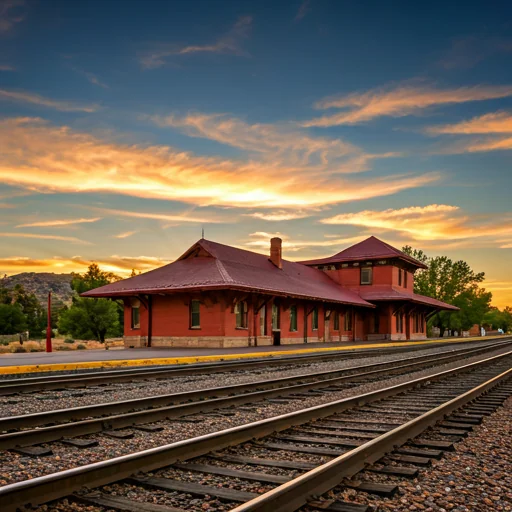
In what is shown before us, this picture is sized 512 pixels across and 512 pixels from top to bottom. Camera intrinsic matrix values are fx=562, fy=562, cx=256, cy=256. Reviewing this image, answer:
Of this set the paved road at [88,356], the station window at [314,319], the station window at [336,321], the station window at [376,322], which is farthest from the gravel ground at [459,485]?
the station window at [376,322]

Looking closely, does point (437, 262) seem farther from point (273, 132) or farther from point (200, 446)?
point (200, 446)

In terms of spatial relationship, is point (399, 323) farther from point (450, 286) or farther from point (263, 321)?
point (450, 286)

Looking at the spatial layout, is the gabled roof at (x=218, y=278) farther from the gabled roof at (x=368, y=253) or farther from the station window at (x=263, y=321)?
the gabled roof at (x=368, y=253)

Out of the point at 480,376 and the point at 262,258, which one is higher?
the point at 262,258

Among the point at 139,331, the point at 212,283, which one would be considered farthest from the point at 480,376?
the point at 139,331

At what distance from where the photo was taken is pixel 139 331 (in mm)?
31141

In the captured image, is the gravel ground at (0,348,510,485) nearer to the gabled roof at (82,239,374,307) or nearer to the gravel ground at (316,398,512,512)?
the gravel ground at (316,398,512,512)

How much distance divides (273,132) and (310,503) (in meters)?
22.2

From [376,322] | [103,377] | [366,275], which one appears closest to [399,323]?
[376,322]

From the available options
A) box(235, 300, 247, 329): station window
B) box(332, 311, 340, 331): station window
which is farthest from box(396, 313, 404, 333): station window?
box(235, 300, 247, 329): station window

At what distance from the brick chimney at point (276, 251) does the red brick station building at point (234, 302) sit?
0.05 metres

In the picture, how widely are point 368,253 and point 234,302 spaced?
2291cm

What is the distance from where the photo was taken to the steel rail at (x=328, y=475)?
397 cm

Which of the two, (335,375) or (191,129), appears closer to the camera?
(335,375)
